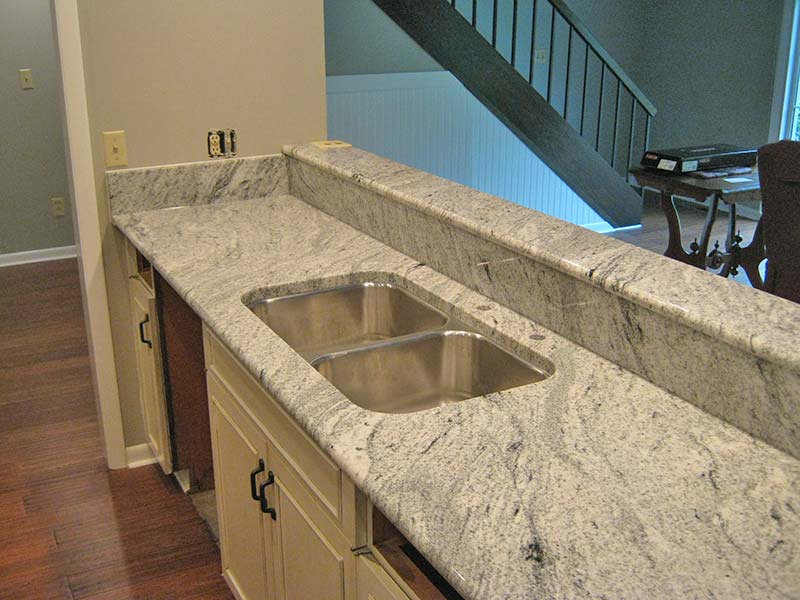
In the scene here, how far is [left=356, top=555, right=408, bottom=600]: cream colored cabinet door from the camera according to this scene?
1.36 metres

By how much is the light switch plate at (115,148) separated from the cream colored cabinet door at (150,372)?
38cm

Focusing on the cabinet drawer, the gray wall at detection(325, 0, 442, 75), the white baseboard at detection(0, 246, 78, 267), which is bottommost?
the white baseboard at detection(0, 246, 78, 267)

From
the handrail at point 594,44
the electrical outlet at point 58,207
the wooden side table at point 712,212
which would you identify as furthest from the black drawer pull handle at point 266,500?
the handrail at point 594,44

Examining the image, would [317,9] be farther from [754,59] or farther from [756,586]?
[754,59]

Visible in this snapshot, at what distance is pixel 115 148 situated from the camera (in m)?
2.80

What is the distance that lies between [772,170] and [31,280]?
12.9 feet

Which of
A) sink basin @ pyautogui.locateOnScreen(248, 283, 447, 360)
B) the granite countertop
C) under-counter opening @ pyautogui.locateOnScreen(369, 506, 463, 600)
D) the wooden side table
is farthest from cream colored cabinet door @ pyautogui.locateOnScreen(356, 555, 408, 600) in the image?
the wooden side table

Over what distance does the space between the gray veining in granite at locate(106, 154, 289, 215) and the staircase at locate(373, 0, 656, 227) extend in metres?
1.86

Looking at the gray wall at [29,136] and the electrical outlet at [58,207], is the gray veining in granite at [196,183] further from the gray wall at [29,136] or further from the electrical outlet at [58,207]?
the electrical outlet at [58,207]

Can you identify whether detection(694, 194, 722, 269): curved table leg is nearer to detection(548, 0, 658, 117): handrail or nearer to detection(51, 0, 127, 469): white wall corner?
detection(548, 0, 658, 117): handrail

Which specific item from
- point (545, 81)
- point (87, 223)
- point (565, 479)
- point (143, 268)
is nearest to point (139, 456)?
point (143, 268)

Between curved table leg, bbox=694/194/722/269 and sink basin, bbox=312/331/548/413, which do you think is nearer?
sink basin, bbox=312/331/548/413

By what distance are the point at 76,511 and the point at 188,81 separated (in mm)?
1443

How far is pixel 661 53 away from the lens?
7.16 m
